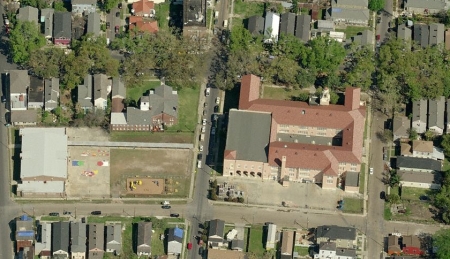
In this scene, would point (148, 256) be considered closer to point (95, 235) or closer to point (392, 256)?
point (95, 235)

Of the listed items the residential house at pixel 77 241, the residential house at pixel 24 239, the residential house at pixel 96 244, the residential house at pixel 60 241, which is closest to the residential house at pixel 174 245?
the residential house at pixel 96 244

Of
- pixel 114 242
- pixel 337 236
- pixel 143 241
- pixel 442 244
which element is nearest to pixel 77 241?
pixel 114 242

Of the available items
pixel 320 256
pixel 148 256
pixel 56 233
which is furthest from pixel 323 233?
pixel 56 233

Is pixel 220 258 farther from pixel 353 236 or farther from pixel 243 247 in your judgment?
pixel 353 236

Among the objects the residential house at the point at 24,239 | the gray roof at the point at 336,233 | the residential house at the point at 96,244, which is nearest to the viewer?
the residential house at the point at 24,239

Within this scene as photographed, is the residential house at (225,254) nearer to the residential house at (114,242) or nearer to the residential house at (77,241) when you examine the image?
the residential house at (114,242)

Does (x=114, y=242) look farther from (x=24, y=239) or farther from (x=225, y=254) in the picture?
(x=225, y=254)

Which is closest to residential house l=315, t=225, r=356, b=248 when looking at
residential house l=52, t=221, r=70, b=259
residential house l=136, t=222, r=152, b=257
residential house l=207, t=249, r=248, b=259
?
residential house l=207, t=249, r=248, b=259
